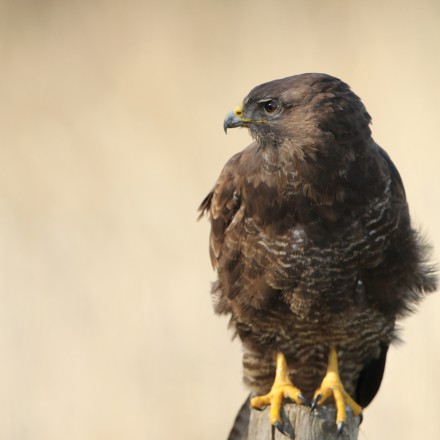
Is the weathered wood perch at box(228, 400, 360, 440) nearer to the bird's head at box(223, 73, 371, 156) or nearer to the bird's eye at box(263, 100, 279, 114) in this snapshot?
the bird's head at box(223, 73, 371, 156)

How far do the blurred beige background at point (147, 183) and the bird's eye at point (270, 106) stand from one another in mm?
1923

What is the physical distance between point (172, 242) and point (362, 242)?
2.46 m

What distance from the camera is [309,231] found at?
4195 mm

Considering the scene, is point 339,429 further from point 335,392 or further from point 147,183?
point 147,183

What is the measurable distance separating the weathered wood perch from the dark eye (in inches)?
51.7

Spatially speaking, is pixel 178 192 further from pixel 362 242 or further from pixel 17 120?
pixel 362 242

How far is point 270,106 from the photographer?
4.28 metres

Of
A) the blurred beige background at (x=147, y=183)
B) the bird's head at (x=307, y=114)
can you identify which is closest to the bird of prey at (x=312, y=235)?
the bird's head at (x=307, y=114)

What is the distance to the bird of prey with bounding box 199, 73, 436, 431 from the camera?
164 inches

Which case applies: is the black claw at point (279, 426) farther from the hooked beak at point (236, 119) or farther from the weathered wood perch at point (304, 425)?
the hooked beak at point (236, 119)

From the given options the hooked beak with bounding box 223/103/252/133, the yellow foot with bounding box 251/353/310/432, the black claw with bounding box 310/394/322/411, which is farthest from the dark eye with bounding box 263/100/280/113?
the black claw with bounding box 310/394/322/411

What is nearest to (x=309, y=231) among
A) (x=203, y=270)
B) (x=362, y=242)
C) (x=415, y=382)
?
(x=362, y=242)

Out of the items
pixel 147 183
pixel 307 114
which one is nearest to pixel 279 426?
pixel 307 114

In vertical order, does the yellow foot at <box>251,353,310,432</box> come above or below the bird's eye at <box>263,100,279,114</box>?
below
